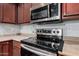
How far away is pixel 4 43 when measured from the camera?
3.31ft

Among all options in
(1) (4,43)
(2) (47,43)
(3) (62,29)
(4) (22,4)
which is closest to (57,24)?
(3) (62,29)

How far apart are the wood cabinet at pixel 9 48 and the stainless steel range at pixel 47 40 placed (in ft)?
0.16

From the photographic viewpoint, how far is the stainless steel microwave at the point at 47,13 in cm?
99

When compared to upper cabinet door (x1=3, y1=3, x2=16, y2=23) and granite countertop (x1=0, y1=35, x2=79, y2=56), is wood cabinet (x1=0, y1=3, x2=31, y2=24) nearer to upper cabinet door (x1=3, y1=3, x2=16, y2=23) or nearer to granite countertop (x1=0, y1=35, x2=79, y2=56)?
upper cabinet door (x1=3, y1=3, x2=16, y2=23)

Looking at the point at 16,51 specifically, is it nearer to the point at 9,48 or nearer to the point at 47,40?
the point at 9,48

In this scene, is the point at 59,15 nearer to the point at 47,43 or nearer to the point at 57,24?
the point at 57,24

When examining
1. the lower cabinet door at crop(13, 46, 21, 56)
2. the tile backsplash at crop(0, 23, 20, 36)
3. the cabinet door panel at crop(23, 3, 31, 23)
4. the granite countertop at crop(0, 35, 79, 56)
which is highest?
the cabinet door panel at crop(23, 3, 31, 23)

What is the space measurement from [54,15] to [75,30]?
21 cm

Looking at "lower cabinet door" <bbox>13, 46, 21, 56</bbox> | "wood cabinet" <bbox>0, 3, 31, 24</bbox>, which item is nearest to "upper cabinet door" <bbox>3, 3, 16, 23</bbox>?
"wood cabinet" <bbox>0, 3, 31, 24</bbox>

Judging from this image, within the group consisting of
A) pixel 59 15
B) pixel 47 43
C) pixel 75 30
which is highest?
pixel 59 15

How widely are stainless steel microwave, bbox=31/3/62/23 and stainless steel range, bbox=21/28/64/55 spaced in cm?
9

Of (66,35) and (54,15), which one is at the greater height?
(54,15)

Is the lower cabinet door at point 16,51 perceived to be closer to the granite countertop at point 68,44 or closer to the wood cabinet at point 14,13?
the granite countertop at point 68,44

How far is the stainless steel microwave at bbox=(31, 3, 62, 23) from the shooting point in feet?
3.24
